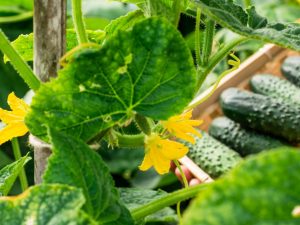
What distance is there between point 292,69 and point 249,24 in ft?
6.12

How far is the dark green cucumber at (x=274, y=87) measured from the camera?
2.54 meters

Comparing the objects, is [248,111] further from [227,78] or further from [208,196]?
[208,196]

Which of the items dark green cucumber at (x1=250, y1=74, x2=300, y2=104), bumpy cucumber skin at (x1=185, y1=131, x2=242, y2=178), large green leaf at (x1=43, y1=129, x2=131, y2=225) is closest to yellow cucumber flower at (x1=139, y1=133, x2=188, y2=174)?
large green leaf at (x1=43, y1=129, x2=131, y2=225)

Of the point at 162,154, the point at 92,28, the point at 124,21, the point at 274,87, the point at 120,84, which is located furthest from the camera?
the point at 274,87

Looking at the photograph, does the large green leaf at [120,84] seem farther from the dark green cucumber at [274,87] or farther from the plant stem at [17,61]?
the dark green cucumber at [274,87]

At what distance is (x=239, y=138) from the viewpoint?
8.13 ft

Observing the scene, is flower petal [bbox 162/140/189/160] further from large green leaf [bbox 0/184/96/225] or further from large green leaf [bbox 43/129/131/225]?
large green leaf [bbox 0/184/96/225]

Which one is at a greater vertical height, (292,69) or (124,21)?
(124,21)

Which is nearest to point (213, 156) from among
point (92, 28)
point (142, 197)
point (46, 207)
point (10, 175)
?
point (92, 28)

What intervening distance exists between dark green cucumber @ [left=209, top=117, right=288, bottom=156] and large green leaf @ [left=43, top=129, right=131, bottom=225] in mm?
1787

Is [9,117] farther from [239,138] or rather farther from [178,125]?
[239,138]

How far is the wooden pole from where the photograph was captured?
746 millimetres

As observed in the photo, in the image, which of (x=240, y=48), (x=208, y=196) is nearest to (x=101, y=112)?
(x=208, y=196)

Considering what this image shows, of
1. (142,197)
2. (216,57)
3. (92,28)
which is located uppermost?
(216,57)
